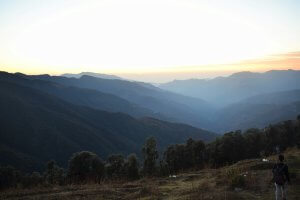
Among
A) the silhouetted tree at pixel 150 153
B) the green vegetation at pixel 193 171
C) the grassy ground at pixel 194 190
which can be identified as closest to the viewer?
the grassy ground at pixel 194 190

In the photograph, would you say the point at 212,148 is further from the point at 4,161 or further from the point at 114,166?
the point at 4,161

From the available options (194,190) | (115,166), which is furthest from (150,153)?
(194,190)

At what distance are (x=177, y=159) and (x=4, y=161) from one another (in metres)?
140

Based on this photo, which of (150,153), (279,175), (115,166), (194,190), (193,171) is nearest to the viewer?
(279,175)

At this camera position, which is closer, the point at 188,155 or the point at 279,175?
the point at 279,175

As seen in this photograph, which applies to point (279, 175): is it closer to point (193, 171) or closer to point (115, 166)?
point (193, 171)

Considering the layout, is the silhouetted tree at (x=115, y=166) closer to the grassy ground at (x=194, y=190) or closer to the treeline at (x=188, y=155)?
the treeline at (x=188, y=155)

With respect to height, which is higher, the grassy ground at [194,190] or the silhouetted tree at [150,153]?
the grassy ground at [194,190]

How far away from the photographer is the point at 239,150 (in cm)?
8306

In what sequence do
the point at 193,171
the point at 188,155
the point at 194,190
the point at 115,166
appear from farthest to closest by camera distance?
the point at 188,155 < the point at 115,166 < the point at 193,171 < the point at 194,190

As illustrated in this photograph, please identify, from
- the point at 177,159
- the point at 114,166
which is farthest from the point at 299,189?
the point at 177,159

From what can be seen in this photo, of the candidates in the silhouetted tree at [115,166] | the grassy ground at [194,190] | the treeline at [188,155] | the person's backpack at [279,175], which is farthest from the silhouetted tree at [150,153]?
the person's backpack at [279,175]

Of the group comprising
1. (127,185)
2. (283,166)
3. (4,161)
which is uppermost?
(283,166)

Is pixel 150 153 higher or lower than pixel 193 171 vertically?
lower
